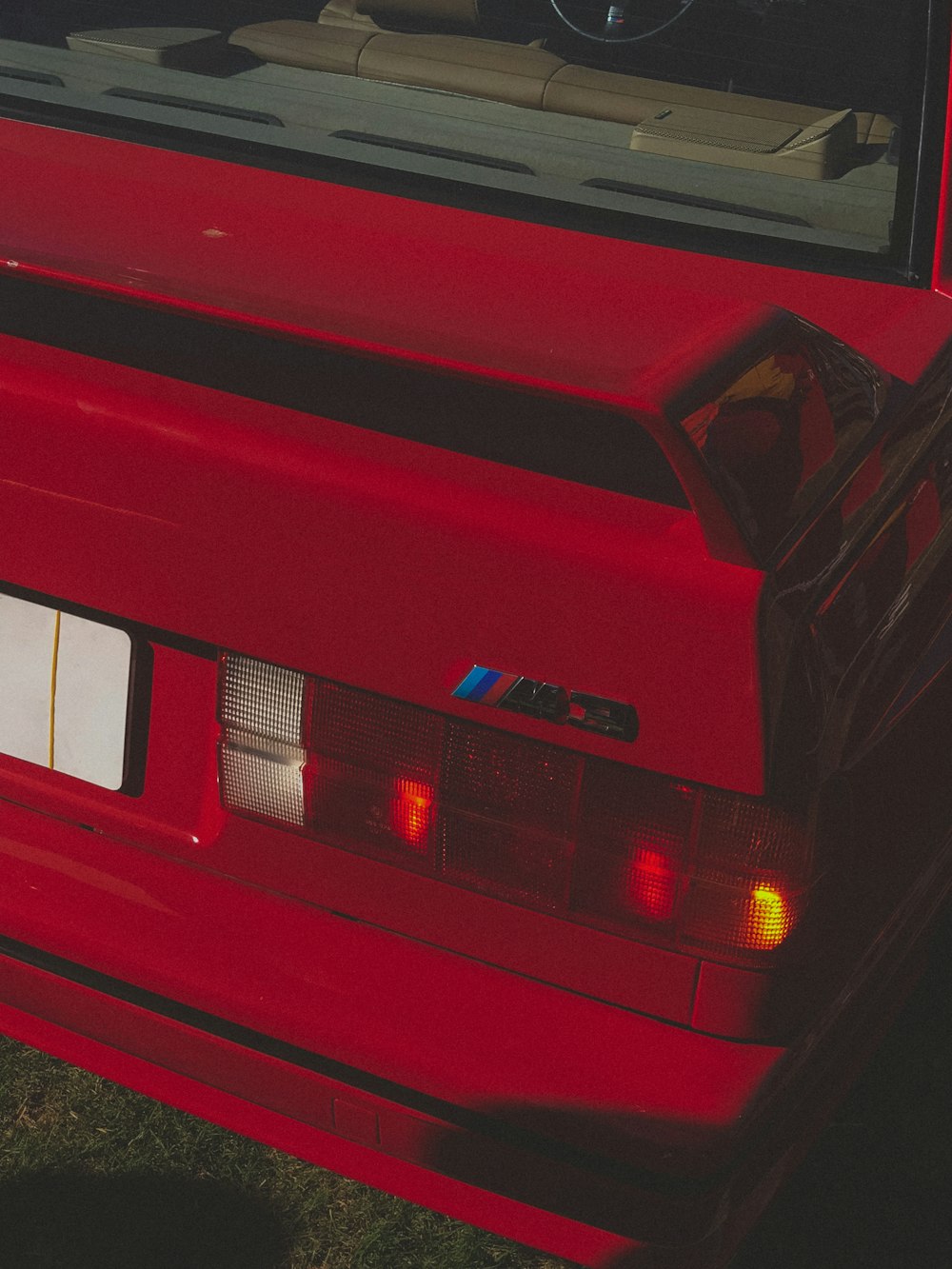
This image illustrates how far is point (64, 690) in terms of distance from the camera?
1.58m

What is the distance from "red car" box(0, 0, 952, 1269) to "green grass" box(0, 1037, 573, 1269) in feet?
1.59

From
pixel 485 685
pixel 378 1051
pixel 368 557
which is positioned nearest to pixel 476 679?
pixel 485 685

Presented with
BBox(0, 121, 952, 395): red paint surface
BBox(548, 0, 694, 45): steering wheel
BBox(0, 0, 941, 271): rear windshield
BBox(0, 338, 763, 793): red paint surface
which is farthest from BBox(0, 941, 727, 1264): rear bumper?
BBox(548, 0, 694, 45): steering wheel

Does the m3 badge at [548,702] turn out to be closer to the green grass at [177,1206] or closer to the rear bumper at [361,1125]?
the rear bumper at [361,1125]

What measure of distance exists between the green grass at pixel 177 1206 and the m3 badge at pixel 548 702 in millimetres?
1119

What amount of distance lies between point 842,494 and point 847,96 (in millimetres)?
837

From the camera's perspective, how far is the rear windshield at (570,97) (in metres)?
1.90

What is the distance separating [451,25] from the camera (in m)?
2.20

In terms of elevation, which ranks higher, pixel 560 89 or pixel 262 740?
pixel 560 89

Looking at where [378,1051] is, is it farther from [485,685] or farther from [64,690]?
[64,690]

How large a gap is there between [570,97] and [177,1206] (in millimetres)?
1752

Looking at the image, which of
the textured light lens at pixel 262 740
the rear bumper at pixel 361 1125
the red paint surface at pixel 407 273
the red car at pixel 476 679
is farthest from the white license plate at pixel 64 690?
the red paint surface at pixel 407 273

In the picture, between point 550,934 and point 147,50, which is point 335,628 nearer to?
point 550,934

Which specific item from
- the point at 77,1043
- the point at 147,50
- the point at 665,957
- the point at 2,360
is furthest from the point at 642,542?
the point at 147,50
